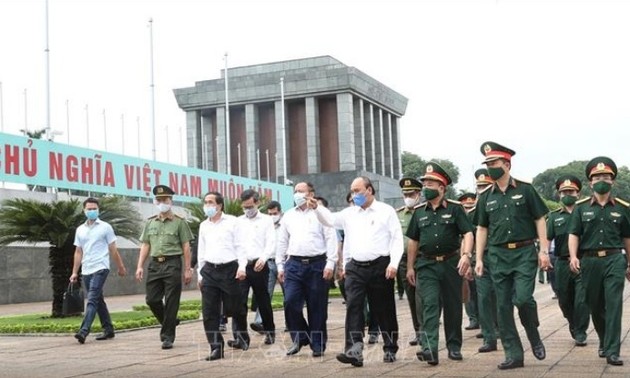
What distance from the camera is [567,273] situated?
10.4 meters

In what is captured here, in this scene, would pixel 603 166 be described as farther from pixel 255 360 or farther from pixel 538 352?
pixel 255 360

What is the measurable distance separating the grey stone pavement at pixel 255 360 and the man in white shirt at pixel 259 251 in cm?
38

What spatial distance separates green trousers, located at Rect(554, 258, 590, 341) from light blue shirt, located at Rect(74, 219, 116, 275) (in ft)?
19.2

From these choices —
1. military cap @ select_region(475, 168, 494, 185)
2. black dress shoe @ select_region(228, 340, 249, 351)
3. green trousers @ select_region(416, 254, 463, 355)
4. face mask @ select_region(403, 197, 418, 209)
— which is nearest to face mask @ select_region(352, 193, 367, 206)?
green trousers @ select_region(416, 254, 463, 355)

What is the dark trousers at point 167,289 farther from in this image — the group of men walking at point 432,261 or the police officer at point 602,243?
the police officer at point 602,243

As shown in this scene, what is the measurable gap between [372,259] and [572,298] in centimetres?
288

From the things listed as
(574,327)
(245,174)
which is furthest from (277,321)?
(245,174)

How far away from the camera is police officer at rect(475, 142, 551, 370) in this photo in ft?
27.2

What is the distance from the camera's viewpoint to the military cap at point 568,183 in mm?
10734

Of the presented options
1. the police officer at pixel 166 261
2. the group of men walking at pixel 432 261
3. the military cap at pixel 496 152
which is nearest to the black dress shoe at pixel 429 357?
the group of men walking at pixel 432 261

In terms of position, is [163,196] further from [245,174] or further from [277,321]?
[245,174]

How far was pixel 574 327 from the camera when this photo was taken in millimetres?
10250

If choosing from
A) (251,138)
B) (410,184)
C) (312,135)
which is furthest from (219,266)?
(251,138)

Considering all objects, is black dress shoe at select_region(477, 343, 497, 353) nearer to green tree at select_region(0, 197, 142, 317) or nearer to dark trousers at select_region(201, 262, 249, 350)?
dark trousers at select_region(201, 262, 249, 350)
